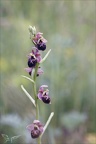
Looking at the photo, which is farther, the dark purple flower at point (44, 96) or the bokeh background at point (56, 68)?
the bokeh background at point (56, 68)

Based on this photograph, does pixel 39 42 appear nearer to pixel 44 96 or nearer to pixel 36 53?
pixel 36 53

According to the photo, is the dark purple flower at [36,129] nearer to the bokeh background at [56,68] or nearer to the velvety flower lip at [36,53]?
the velvety flower lip at [36,53]

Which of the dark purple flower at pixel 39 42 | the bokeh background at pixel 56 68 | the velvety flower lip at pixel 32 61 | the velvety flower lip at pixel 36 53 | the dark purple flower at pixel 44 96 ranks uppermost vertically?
the dark purple flower at pixel 39 42

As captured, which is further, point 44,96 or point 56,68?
point 56,68

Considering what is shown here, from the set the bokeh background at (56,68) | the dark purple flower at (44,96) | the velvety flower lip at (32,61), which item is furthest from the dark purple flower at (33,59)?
the bokeh background at (56,68)

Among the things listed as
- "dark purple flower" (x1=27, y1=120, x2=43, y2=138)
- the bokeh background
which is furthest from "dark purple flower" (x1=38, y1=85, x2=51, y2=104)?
the bokeh background

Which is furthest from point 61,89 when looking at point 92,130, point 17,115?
point 17,115

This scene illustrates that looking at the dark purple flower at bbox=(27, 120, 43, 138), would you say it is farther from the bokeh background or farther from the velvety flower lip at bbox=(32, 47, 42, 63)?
the bokeh background

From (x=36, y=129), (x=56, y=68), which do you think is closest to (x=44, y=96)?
(x=36, y=129)

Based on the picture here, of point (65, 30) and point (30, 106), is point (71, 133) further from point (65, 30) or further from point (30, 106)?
point (65, 30)
